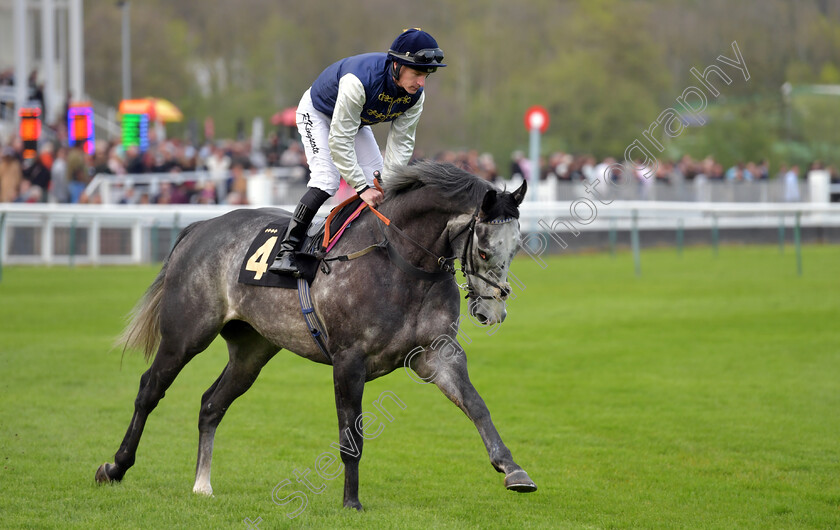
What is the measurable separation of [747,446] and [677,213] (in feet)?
46.6

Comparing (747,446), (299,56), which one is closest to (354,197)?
(747,446)

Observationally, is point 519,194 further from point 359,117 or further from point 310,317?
point 310,317

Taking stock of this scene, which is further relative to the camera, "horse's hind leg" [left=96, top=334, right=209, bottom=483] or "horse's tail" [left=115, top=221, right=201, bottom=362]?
"horse's tail" [left=115, top=221, right=201, bottom=362]

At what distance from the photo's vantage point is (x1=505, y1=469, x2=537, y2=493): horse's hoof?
4578 mm

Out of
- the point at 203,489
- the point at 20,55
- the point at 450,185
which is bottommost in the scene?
the point at 203,489

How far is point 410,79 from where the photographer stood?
5254 millimetres

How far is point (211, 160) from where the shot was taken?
24359mm

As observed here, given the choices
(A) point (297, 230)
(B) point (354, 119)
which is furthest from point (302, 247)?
(B) point (354, 119)

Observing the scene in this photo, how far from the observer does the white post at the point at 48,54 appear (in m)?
25.4

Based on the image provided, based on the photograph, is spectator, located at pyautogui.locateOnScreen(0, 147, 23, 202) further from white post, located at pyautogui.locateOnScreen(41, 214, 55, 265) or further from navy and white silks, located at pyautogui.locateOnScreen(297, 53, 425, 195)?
navy and white silks, located at pyautogui.locateOnScreen(297, 53, 425, 195)

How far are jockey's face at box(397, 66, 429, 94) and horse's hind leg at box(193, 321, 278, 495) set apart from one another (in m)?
1.84

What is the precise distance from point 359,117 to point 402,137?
0.46m

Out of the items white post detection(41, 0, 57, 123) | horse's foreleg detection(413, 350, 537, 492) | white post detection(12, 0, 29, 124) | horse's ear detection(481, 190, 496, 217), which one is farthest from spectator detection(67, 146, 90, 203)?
horse's ear detection(481, 190, 496, 217)

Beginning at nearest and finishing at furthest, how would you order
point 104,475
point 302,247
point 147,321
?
point 302,247
point 104,475
point 147,321
